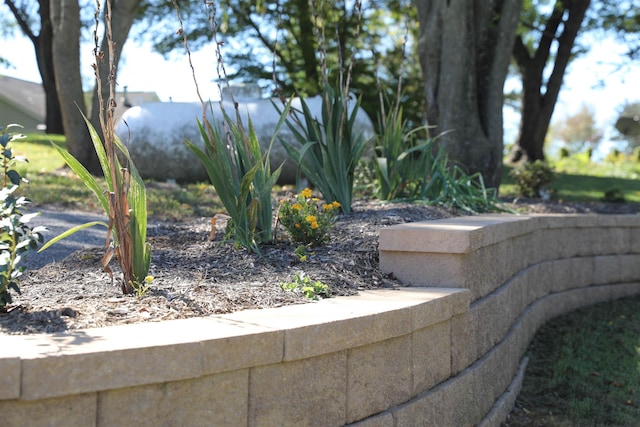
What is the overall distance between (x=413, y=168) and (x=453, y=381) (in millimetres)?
2690

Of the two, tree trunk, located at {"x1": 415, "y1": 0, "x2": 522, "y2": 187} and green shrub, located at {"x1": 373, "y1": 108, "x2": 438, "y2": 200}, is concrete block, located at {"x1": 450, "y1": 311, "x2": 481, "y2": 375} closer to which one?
green shrub, located at {"x1": 373, "y1": 108, "x2": 438, "y2": 200}

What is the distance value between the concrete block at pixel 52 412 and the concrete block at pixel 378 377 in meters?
1.06

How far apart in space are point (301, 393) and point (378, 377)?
1.52 ft

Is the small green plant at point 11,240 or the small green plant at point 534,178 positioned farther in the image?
the small green plant at point 534,178

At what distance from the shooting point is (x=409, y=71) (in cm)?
2027

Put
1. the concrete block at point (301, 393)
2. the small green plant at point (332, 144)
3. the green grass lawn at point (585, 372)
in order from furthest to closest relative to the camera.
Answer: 1. the small green plant at point (332, 144)
2. the green grass lawn at point (585, 372)
3. the concrete block at point (301, 393)

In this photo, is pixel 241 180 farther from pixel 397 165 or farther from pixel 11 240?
pixel 397 165

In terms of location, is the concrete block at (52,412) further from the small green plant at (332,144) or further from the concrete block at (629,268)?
the concrete block at (629,268)

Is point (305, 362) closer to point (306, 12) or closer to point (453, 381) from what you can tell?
point (453, 381)

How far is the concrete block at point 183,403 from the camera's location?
219 centimetres

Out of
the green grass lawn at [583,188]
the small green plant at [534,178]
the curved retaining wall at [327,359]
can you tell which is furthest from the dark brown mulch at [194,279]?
the green grass lawn at [583,188]

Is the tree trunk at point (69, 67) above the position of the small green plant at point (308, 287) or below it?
above

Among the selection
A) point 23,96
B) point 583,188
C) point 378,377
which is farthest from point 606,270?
point 23,96

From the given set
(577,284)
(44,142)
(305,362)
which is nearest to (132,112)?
(44,142)
